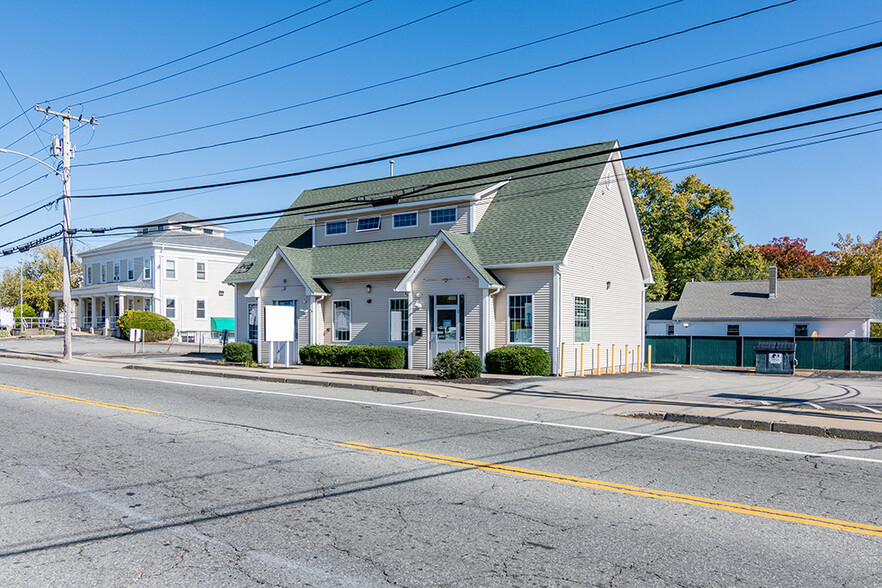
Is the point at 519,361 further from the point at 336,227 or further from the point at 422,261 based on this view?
the point at 336,227

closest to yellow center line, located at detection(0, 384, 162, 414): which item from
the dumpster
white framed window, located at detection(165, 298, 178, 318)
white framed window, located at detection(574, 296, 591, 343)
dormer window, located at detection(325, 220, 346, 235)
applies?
dormer window, located at detection(325, 220, 346, 235)

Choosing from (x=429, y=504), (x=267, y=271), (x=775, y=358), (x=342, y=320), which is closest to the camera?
(x=429, y=504)

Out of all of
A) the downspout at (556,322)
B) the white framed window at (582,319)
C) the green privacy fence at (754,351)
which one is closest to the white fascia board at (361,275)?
the downspout at (556,322)

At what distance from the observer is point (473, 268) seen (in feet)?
72.4

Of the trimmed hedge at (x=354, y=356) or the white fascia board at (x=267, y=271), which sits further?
the white fascia board at (x=267, y=271)

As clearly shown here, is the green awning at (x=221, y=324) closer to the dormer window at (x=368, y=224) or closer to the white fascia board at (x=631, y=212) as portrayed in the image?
the dormer window at (x=368, y=224)

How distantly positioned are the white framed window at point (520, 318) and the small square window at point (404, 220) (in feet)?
20.1

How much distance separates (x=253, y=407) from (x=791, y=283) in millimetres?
41477

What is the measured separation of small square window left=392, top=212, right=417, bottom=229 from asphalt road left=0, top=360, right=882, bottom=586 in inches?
617

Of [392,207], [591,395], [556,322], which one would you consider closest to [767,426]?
[591,395]

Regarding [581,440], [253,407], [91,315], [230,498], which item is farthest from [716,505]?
[91,315]

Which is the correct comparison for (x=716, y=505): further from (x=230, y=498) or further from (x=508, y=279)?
(x=508, y=279)

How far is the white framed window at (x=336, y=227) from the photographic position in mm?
28766

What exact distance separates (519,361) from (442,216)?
7740 millimetres
